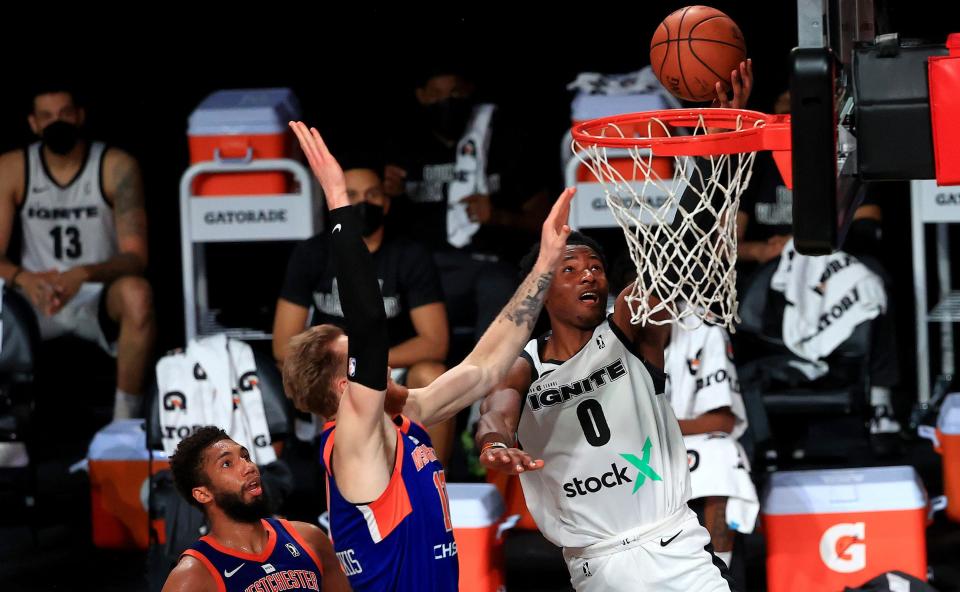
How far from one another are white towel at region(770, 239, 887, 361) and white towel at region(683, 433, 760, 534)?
4.25ft

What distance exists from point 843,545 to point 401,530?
92.3 inches

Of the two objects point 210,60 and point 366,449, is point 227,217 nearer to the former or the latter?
point 210,60

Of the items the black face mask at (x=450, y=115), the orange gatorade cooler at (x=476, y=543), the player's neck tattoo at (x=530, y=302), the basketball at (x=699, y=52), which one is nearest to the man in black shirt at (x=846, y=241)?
the black face mask at (x=450, y=115)

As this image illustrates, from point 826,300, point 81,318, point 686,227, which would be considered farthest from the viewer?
point 81,318

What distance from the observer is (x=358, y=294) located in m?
3.59

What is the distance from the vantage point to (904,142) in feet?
10.6

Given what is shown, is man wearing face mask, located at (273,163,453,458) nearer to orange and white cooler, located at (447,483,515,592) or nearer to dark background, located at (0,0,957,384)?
orange and white cooler, located at (447,483,515,592)

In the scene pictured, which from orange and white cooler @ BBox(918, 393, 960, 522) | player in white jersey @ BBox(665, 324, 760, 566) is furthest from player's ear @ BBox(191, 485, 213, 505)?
orange and white cooler @ BBox(918, 393, 960, 522)

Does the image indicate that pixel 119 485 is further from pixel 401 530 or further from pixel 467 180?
A: pixel 401 530

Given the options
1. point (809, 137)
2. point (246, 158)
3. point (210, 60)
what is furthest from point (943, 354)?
point (809, 137)

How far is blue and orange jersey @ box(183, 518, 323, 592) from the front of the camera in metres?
4.27

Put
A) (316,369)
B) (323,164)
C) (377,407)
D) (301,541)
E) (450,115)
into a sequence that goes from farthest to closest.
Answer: (450,115) < (301,541) < (316,369) < (377,407) < (323,164)

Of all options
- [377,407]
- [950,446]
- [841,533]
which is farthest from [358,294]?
[950,446]

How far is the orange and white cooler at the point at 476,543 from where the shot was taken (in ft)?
17.7
